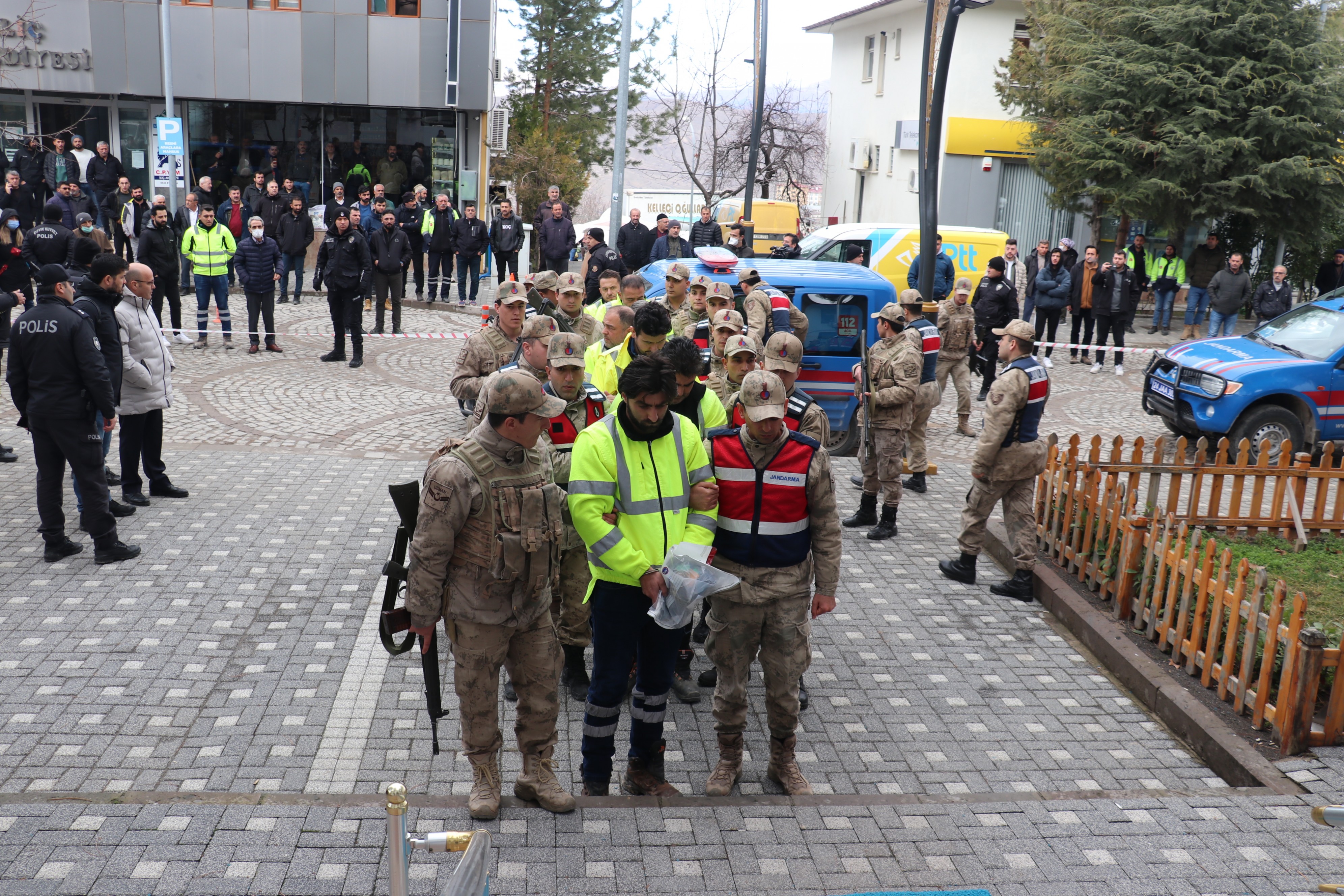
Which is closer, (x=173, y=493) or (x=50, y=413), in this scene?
(x=50, y=413)

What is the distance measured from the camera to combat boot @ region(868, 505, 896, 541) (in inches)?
351

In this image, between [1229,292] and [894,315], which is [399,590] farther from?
[1229,292]

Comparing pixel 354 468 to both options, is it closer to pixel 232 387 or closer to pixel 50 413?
pixel 50 413

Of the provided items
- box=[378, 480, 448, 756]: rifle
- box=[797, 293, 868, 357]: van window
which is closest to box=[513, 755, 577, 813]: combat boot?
box=[378, 480, 448, 756]: rifle

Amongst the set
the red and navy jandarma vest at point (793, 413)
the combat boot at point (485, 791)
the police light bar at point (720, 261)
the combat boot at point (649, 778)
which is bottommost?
the combat boot at point (649, 778)

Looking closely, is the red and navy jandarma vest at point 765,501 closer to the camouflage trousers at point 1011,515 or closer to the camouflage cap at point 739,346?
the camouflage cap at point 739,346

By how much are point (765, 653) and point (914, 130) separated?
3140cm

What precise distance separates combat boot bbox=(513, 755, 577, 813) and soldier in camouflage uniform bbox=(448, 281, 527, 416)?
3.37 m

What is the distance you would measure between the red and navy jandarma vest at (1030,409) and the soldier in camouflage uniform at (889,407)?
4.15 ft

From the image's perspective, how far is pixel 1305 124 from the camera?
20.5m

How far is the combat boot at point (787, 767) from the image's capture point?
16.4ft

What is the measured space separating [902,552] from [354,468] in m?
5.02

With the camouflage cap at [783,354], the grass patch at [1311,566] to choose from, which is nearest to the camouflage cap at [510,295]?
the camouflage cap at [783,354]

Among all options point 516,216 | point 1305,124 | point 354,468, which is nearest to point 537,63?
point 516,216
